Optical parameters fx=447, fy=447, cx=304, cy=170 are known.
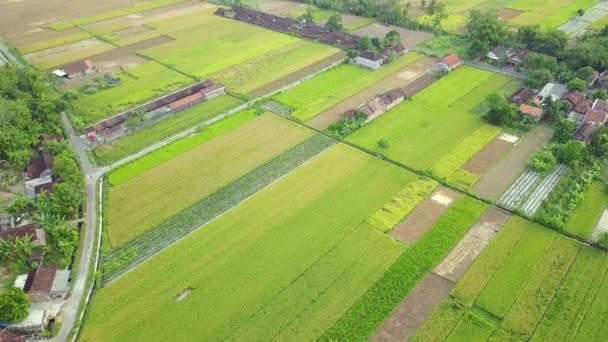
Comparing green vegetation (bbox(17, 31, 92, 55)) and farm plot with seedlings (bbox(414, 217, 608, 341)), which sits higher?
green vegetation (bbox(17, 31, 92, 55))

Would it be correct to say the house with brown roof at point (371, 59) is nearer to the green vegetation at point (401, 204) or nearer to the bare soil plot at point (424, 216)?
the green vegetation at point (401, 204)

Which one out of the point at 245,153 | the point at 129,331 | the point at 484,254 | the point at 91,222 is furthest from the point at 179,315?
the point at 484,254

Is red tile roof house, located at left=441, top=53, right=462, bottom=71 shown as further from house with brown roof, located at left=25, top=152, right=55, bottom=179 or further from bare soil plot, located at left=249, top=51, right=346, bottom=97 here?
house with brown roof, located at left=25, top=152, right=55, bottom=179

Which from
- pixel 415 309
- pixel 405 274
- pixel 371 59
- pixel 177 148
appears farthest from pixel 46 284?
pixel 371 59

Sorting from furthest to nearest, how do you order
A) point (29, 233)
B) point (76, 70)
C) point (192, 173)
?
point (76, 70)
point (192, 173)
point (29, 233)

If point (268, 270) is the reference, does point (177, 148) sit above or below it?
above

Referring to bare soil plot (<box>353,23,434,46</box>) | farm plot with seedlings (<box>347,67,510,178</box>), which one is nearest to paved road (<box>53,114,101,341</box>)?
farm plot with seedlings (<box>347,67,510,178</box>)

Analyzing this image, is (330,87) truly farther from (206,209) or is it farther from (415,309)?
(415,309)

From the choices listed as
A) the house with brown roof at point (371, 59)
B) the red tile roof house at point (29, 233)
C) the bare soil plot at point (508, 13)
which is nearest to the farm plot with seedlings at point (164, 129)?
the red tile roof house at point (29, 233)
